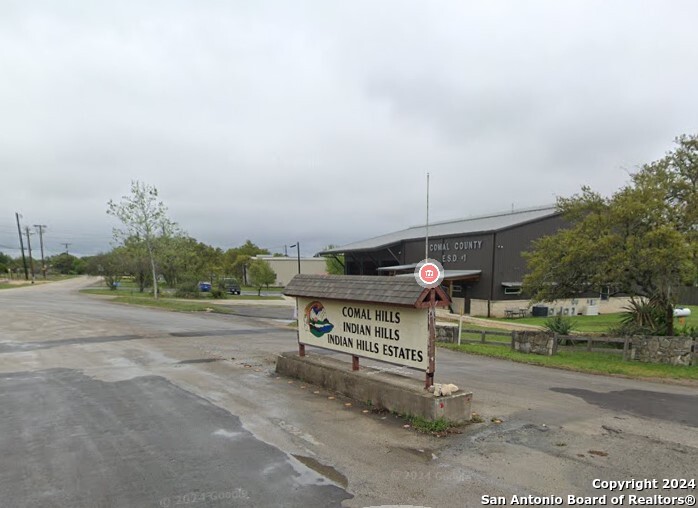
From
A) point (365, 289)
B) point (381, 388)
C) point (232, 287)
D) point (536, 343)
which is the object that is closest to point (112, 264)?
point (232, 287)

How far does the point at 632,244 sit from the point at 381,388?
10.2m

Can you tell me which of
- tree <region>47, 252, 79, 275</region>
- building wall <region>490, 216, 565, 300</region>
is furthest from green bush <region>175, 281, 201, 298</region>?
tree <region>47, 252, 79, 275</region>

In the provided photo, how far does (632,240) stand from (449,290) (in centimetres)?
2426

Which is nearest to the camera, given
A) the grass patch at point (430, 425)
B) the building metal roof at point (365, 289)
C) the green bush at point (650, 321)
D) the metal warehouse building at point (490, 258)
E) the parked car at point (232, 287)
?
the grass patch at point (430, 425)

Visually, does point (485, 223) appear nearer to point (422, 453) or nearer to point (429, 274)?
point (429, 274)

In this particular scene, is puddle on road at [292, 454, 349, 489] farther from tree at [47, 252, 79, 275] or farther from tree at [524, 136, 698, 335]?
tree at [47, 252, 79, 275]

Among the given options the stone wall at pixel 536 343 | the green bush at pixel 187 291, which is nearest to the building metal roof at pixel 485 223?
the green bush at pixel 187 291

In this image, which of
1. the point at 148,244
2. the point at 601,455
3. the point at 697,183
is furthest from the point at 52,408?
the point at 148,244

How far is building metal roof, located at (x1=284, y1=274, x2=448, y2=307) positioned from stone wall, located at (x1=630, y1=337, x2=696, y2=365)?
9837 millimetres

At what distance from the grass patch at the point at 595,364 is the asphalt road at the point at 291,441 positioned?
4.66 feet

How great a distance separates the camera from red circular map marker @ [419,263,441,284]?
6799 mm

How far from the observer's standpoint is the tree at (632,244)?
1338 cm

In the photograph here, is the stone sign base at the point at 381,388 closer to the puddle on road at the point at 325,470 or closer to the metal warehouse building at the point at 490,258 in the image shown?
the puddle on road at the point at 325,470

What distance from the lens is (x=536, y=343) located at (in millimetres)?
15109
